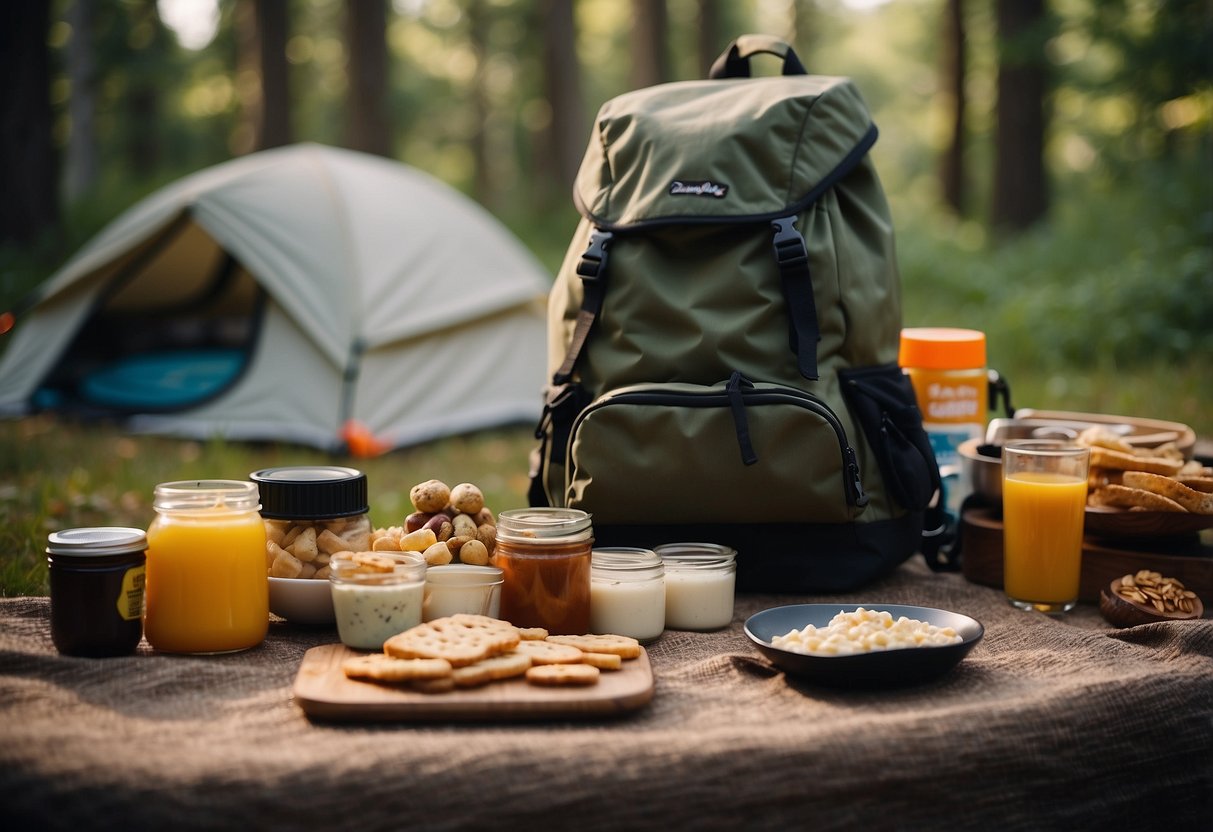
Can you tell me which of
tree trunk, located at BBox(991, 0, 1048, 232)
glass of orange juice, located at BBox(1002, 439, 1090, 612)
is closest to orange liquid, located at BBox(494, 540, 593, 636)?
glass of orange juice, located at BBox(1002, 439, 1090, 612)

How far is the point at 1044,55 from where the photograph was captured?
10.2m

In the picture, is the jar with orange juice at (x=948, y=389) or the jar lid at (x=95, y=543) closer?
the jar lid at (x=95, y=543)

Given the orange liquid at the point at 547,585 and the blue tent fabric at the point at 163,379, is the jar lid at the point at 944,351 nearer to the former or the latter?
the orange liquid at the point at 547,585

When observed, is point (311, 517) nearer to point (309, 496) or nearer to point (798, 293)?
point (309, 496)

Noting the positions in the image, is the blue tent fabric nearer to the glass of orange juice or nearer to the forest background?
the forest background

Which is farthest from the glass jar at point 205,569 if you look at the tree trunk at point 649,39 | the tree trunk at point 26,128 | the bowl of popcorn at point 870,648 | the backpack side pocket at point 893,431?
the tree trunk at point 649,39

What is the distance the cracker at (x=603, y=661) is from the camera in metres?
1.98

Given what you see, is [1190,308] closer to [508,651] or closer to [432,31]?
[508,651]

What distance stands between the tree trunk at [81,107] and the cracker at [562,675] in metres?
15.7

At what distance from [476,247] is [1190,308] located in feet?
13.2

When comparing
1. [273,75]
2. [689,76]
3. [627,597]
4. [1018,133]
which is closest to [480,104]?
[689,76]

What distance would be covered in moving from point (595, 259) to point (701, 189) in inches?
11.8

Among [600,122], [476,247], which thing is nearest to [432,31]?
[476,247]

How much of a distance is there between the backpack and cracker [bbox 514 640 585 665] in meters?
0.59
